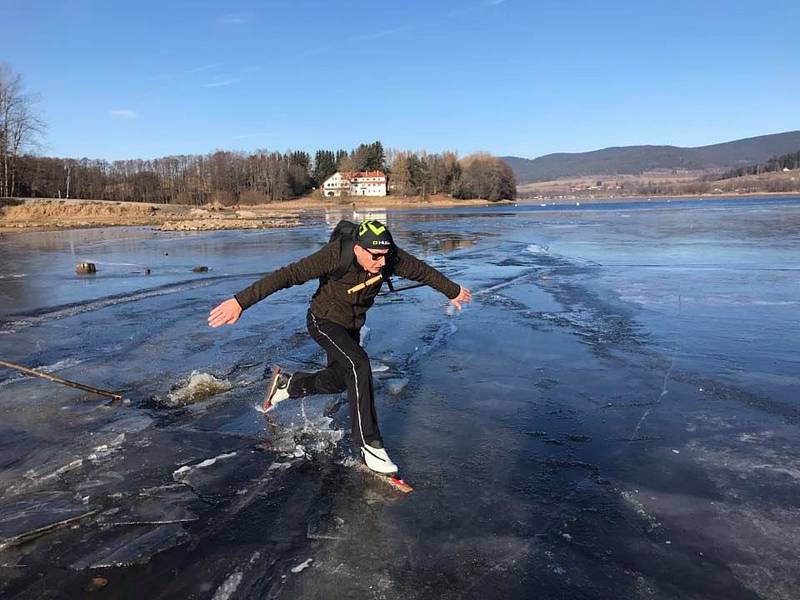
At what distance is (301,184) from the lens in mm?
138625

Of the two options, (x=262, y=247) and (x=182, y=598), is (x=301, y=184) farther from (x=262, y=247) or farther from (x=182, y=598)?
(x=182, y=598)

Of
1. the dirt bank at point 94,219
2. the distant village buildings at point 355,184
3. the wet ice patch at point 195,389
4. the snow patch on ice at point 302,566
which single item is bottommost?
the snow patch on ice at point 302,566

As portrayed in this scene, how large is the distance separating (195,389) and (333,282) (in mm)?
2655

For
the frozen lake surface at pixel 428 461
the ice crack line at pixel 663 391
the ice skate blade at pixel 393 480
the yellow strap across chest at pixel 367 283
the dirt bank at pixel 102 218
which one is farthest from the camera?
the dirt bank at pixel 102 218

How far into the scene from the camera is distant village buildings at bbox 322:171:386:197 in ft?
464

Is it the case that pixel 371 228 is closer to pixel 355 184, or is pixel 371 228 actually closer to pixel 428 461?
pixel 428 461

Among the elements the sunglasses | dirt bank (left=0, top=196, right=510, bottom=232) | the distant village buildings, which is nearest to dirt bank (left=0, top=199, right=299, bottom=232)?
dirt bank (left=0, top=196, right=510, bottom=232)

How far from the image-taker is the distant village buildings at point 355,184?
14150cm

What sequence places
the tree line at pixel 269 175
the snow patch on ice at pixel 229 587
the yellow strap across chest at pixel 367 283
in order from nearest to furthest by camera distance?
the snow patch on ice at pixel 229 587
the yellow strap across chest at pixel 367 283
the tree line at pixel 269 175

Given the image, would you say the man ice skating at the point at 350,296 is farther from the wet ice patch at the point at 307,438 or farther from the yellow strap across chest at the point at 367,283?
the wet ice patch at the point at 307,438

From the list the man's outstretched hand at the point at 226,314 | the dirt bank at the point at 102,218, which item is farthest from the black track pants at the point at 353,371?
the dirt bank at the point at 102,218

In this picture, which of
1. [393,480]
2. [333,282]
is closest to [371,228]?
[333,282]

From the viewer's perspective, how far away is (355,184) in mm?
142875

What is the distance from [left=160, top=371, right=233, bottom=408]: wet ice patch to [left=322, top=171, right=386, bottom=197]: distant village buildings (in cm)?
13641
